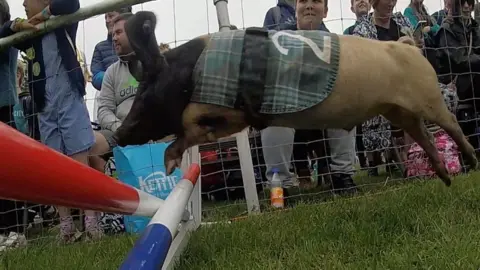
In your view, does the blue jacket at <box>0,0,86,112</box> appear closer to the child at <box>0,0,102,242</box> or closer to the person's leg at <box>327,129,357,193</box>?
the child at <box>0,0,102,242</box>

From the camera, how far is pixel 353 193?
340cm

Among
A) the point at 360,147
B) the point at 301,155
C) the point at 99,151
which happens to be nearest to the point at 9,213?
the point at 99,151

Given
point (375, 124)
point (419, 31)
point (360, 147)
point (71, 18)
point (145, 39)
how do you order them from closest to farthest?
point (145, 39)
point (71, 18)
point (375, 124)
point (419, 31)
point (360, 147)

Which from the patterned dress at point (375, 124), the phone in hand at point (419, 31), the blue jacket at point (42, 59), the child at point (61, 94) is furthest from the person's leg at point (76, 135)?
the phone in hand at point (419, 31)

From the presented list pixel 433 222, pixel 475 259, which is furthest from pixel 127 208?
pixel 433 222

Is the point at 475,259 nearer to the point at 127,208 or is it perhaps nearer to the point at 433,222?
the point at 433,222

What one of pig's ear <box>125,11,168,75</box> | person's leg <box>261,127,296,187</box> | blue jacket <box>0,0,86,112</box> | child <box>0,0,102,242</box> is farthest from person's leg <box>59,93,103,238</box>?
pig's ear <box>125,11,168,75</box>

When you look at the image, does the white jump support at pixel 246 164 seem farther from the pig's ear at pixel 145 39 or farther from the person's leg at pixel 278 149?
the pig's ear at pixel 145 39

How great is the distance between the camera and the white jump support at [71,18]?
295cm

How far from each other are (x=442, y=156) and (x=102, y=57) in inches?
88.3

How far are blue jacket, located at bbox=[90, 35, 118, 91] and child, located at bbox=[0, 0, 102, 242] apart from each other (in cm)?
87

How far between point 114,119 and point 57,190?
2344 millimetres

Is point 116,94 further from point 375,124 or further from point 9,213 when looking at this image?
point 375,124

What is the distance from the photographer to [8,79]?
349 cm
